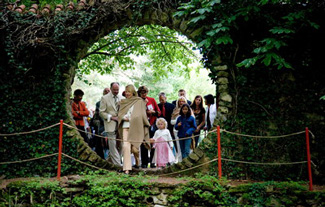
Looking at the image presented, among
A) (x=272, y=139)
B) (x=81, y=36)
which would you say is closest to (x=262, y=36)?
(x=272, y=139)

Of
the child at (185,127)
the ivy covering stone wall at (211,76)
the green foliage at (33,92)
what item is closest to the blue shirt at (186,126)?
the child at (185,127)

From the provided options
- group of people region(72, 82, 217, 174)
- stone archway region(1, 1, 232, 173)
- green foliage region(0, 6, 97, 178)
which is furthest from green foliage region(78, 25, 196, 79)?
green foliage region(0, 6, 97, 178)

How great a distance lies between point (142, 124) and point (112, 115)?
861 millimetres

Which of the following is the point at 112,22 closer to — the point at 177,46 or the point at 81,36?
the point at 81,36

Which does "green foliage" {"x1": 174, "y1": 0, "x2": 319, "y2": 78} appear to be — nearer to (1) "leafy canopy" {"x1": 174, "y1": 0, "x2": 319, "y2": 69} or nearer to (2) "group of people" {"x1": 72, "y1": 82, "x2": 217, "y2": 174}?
(1) "leafy canopy" {"x1": 174, "y1": 0, "x2": 319, "y2": 69}

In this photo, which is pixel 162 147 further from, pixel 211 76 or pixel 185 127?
pixel 211 76

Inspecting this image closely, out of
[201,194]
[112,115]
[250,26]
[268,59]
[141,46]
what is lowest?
[201,194]

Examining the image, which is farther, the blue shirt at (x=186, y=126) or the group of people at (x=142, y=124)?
the blue shirt at (x=186, y=126)

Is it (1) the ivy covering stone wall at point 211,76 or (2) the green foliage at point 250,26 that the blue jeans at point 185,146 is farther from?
(2) the green foliage at point 250,26

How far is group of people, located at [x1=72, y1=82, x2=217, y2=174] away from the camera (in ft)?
21.4

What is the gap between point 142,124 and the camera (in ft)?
21.5

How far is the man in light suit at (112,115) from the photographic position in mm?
7020

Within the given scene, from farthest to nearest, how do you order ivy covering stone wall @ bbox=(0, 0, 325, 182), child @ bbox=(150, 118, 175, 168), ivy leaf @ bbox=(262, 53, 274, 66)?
child @ bbox=(150, 118, 175, 168) < ivy covering stone wall @ bbox=(0, 0, 325, 182) < ivy leaf @ bbox=(262, 53, 274, 66)

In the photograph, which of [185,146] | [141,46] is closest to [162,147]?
[185,146]
